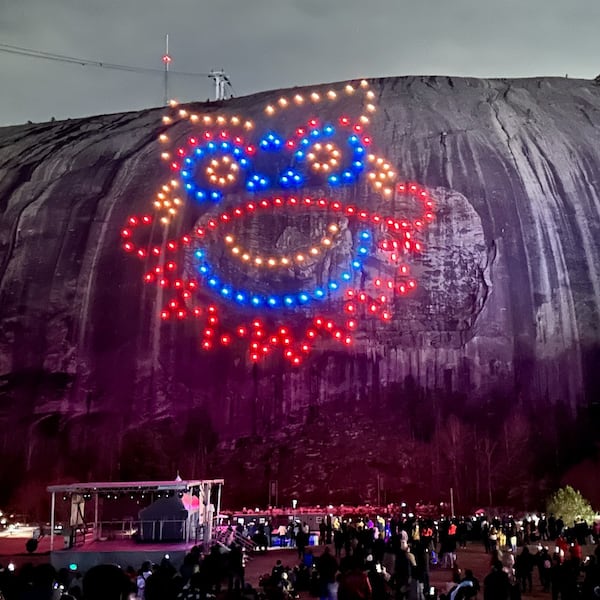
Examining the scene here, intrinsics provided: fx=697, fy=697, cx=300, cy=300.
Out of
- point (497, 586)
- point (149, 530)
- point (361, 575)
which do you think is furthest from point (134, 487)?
point (361, 575)

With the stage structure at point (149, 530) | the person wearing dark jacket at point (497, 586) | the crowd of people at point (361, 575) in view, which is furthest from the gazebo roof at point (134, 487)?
the person wearing dark jacket at point (497, 586)

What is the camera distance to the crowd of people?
5.00 m

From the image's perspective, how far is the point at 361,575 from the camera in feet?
16.9

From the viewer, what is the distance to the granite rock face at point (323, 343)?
24.0 m

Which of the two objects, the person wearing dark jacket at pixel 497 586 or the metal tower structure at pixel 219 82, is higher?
the metal tower structure at pixel 219 82

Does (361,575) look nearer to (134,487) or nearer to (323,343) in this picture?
(134,487)

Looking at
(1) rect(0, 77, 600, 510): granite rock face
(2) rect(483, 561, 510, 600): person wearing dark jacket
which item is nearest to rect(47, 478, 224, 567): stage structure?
(1) rect(0, 77, 600, 510): granite rock face

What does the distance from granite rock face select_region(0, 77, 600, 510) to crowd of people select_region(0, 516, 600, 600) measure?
612cm

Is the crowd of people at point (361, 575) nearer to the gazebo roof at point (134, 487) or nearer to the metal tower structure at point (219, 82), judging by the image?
the gazebo roof at point (134, 487)

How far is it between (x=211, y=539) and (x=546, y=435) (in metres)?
12.3

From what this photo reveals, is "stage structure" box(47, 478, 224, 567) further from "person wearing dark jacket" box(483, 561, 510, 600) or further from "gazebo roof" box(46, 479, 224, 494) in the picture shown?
Result: "person wearing dark jacket" box(483, 561, 510, 600)

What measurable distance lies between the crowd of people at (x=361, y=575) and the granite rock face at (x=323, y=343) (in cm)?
612

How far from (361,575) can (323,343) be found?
19.4 metres

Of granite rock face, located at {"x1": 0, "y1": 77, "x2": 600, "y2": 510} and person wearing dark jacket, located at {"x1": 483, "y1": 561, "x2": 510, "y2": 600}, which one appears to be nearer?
person wearing dark jacket, located at {"x1": 483, "y1": 561, "x2": 510, "y2": 600}
